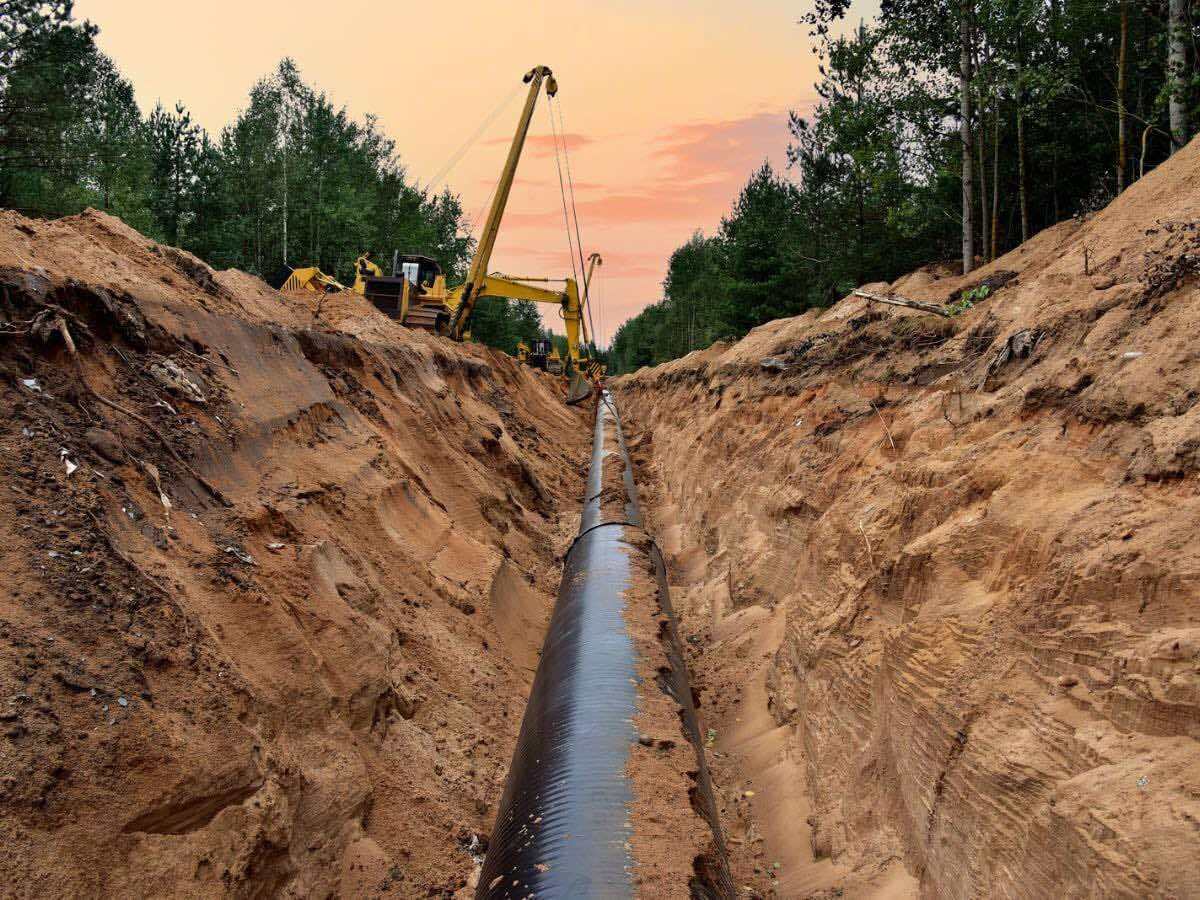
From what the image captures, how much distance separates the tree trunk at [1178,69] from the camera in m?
10.5


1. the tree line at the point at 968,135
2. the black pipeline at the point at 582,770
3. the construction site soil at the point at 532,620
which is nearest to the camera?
the construction site soil at the point at 532,620

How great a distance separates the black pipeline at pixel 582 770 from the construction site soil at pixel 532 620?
0.16 meters

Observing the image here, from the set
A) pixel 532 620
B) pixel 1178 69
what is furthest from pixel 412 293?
pixel 1178 69

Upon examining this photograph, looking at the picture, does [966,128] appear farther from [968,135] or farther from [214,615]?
[214,615]

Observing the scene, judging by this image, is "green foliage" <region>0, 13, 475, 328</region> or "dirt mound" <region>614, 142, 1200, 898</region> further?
"green foliage" <region>0, 13, 475, 328</region>

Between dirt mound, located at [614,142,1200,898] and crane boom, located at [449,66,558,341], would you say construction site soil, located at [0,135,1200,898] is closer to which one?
dirt mound, located at [614,142,1200,898]

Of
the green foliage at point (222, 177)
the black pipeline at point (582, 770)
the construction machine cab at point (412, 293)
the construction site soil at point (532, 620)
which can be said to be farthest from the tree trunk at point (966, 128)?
the green foliage at point (222, 177)

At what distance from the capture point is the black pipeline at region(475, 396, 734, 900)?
3393 millimetres

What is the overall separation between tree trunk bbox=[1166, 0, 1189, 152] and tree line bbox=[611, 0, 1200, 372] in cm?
2

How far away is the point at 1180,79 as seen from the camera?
10.5 m

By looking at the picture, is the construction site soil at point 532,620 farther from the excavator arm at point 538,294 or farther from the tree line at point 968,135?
the excavator arm at point 538,294

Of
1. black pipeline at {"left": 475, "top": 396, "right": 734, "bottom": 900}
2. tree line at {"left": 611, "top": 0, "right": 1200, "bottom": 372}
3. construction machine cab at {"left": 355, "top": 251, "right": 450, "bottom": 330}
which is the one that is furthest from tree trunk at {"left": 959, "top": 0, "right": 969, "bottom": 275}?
construction machine cab at {"left": 355, "top": 251, "right": 450, "bottom": 330}

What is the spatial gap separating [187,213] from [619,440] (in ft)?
104

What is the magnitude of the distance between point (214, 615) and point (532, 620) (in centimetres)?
430
